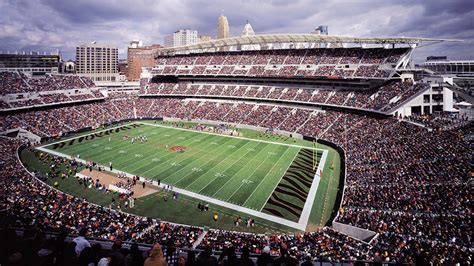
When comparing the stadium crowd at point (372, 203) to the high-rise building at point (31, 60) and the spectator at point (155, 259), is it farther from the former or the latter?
the high-rise building at point (31, 60)

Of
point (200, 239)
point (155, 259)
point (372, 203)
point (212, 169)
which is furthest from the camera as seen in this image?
point (212, 169)

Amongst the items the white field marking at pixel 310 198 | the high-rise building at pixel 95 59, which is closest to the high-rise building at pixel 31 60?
the high-rise building at pixel 95 59

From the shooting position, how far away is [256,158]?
40000 mm

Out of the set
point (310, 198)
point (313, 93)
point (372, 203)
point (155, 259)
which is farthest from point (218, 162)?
point (155, 259)

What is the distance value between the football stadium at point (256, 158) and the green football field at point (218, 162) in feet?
0.84

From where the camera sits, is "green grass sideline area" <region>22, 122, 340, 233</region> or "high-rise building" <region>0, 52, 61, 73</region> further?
"high-rise building" <region>0, 52, 61, 73</region>

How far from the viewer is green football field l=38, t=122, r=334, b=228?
28.4 meters

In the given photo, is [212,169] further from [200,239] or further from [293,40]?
[293,40]

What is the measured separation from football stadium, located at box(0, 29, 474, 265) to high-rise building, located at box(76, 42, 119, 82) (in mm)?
107070

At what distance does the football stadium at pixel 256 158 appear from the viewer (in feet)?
57.1

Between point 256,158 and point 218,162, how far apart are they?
5.30 m

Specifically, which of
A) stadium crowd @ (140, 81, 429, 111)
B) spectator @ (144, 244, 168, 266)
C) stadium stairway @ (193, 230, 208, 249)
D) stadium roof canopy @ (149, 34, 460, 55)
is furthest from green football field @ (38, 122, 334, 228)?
stadium roof canopy @ (149, 34, 460, 55)

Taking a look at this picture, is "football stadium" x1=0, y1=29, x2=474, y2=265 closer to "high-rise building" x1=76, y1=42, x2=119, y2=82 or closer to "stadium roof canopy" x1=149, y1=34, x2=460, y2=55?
"stadium roof canopy" x1=149, y1=34, x2=460, y2=55

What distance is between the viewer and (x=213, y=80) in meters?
78.0
